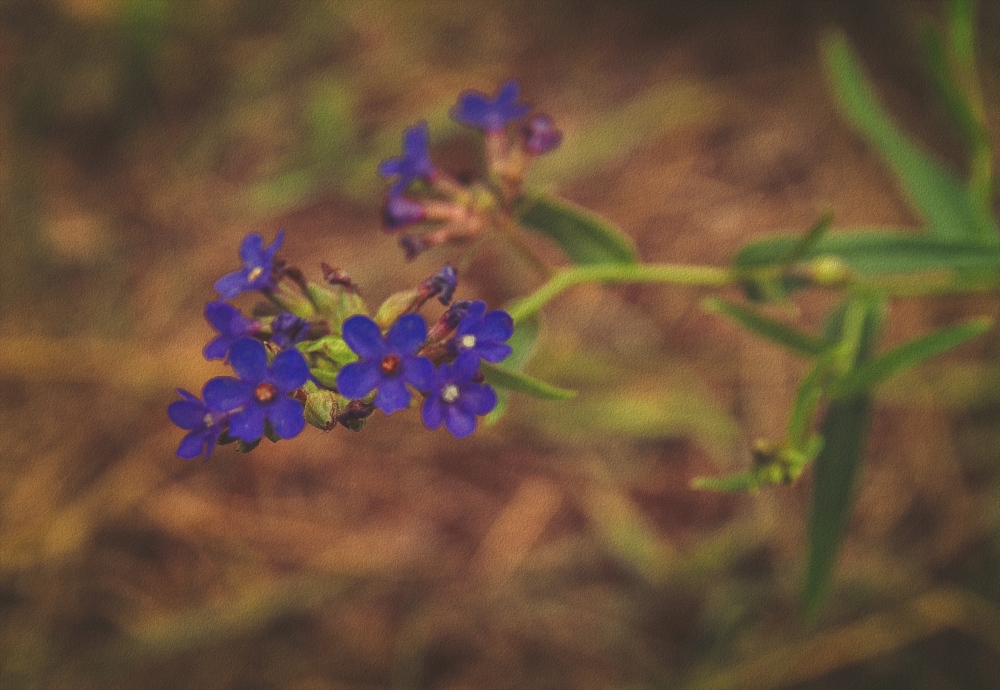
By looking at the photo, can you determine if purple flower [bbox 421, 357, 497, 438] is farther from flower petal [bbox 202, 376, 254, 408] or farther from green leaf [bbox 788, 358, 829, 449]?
green leaf [bbox 788, 358, 829, 449]

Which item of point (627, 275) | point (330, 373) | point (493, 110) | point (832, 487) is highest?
point (493, 110)

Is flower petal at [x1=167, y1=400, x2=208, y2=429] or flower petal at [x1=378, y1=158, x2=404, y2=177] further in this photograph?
flower petal at [x1=378, y1=158, x2=404, y2=177]

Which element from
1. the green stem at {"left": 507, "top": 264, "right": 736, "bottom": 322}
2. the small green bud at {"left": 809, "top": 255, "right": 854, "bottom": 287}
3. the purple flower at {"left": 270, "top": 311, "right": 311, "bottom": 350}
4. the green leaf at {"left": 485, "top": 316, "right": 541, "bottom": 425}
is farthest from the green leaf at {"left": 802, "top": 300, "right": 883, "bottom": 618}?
the purple flower at {"left": 270, "top": 311, "right": 311, "bottom": 350}

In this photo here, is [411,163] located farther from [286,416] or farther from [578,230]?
[286,416]

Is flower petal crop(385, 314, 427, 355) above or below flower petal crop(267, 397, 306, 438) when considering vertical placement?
above

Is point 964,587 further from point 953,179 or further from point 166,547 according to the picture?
point 166,547

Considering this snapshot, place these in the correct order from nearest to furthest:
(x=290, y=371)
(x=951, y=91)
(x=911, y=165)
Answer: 1. (x=290, y=371)
2. (x=951, y=91)
3. (x=911, y=165)

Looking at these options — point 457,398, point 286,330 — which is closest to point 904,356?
point 457,398
